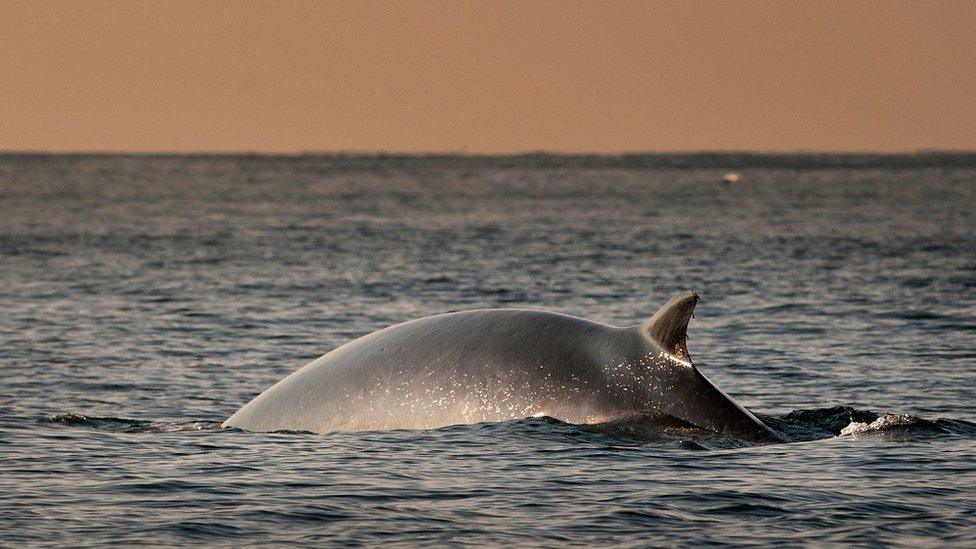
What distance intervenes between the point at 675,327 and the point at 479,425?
1970 millimetres

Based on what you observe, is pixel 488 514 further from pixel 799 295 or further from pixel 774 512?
pixel 799 295

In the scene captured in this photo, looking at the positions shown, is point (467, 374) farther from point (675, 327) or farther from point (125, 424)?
point (125, 424)

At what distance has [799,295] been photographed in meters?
33.7

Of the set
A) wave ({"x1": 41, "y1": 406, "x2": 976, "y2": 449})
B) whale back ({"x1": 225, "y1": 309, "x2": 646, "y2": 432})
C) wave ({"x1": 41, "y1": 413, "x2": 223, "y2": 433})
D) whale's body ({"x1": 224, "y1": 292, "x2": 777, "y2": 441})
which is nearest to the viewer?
whale's body ({"x1": 224, "y1": 292, "x2": 777, "y2": 441})

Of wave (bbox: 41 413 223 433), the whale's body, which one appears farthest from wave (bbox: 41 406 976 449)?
the whale's body

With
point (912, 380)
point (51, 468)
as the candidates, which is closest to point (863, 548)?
point (51, 468)

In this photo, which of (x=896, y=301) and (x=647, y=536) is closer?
(x=647, y=536)

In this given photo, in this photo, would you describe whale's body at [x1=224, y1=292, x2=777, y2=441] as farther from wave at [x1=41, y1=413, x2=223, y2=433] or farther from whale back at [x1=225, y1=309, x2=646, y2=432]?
wave at [x1=41, y1=413, x2=223, y2=433]

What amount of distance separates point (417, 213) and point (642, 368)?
7819 cm

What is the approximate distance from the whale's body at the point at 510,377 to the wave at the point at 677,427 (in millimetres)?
129

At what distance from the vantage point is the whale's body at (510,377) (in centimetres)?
1227

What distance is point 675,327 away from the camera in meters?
12.2

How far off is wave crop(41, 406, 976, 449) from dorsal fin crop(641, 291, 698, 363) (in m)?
0.61

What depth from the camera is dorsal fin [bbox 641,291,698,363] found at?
12102 millimetres
